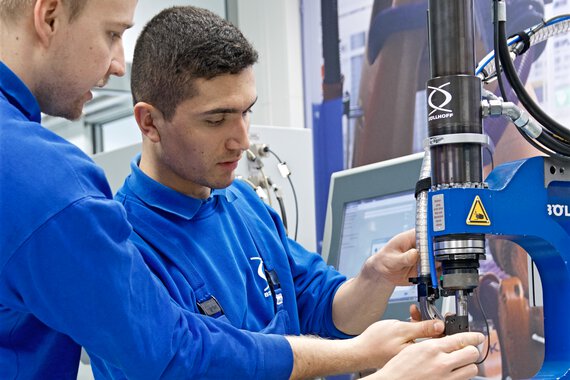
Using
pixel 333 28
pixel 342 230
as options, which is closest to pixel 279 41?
pixel 333 28

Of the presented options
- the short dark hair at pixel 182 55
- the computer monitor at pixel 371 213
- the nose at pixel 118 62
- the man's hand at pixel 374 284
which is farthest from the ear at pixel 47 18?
the computer monitor at pixel 371 213

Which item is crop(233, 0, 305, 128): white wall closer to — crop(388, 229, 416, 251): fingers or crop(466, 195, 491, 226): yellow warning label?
crop(388, 229, 416, 251): fingers

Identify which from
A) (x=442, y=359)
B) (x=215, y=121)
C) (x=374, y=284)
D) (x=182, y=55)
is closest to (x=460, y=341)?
(x=442, y=359)

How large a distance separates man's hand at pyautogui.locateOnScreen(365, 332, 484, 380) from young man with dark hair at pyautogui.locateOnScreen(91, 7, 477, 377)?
325 millimetres

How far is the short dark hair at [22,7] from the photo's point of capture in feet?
→ 3.47

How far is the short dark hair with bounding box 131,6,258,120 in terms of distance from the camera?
1.43m

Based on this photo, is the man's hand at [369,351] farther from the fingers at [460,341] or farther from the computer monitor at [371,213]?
the computer monitor at [371,213]

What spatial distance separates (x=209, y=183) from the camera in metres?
1.47

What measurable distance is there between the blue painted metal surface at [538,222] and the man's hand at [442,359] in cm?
15

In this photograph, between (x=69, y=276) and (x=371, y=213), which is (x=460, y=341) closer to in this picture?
(x=69, y=276)

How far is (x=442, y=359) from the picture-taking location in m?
1.12

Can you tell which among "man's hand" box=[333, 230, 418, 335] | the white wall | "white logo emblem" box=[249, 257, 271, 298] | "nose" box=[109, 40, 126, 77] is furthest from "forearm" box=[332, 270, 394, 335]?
the white wall

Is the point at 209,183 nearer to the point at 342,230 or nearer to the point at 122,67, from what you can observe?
the point at 122,67

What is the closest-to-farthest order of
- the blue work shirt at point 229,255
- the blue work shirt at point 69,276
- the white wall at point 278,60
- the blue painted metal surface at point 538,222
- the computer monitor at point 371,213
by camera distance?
the blue work shirt at point 69,276, the blue painted metal surface at point 538,222, the blue work shirt at point 229,255, the computer monitor at point 371,213, the white wall at point 278,60
